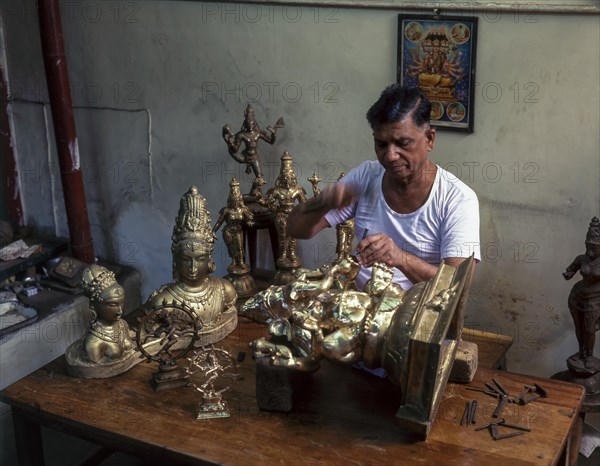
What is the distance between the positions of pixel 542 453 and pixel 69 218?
3.28 metres

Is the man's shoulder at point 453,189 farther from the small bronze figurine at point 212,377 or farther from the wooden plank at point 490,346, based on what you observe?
the small bronze figurine at point 212,377

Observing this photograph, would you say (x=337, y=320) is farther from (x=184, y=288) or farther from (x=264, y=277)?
(x=264, y=277)

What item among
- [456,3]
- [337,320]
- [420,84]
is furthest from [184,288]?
[456,3]

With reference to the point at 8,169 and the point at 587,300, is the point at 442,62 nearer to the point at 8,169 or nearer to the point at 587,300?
the point at 587,300

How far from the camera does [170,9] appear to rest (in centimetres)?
442

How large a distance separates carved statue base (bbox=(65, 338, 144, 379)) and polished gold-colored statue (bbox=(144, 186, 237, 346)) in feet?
0.85

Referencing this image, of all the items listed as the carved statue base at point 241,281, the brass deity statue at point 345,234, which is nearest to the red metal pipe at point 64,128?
the carved statue base at point 241,281

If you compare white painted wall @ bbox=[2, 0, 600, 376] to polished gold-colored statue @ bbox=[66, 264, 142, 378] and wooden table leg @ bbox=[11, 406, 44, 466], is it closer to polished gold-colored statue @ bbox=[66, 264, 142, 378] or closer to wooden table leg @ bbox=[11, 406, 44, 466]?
polished gold-colored statue @ bbox=[66, 264, 142, 378]

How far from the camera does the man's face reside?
3.11m

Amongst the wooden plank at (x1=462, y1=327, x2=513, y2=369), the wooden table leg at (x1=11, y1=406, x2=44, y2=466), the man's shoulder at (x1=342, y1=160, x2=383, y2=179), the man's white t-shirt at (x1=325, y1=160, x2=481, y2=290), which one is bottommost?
the wooden table leg at (x1=11, y1=406, x2=44, y2=466)

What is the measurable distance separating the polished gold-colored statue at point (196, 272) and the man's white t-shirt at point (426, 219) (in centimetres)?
68

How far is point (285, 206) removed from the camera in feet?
12.8

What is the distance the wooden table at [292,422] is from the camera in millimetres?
2619

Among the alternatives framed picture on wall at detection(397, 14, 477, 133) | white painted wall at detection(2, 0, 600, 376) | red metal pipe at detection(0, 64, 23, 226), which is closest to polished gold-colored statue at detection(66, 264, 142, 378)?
white painted wall at detection(2, 0, 600, 376)
